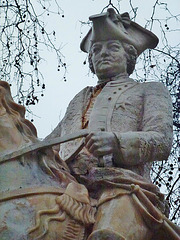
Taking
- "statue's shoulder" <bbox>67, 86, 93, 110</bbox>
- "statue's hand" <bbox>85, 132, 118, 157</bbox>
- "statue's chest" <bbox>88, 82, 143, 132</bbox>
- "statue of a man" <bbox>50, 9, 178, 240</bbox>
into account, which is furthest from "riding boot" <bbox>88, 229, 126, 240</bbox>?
"statue's shoulder" <bbox>67, 86, 93, 110</bbox>

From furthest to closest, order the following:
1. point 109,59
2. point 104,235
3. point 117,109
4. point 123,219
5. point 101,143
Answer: point 109,59, point 117,109, point 101,143, point 123,219, point 104,235

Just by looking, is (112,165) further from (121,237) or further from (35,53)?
(35,53)

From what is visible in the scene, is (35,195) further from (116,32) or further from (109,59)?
(116,32)

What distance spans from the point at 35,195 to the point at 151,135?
1020 mm

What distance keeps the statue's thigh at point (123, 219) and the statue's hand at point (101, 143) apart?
36 centimetres

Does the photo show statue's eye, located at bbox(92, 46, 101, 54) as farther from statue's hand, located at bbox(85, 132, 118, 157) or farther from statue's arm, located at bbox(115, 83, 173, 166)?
statue's hand, located at bbox(85, 132, 118, 157)

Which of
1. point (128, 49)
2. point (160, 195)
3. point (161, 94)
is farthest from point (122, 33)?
point (160, 195)

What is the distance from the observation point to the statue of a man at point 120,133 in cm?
441

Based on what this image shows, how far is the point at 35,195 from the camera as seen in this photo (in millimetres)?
4219

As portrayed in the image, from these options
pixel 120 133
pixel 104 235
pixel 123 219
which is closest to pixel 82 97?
pixel 120 133

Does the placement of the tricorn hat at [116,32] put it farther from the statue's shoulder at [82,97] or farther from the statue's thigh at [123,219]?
the statue's thigh at [123,219]

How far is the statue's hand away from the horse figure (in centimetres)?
21

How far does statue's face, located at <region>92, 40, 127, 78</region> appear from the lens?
5.53m

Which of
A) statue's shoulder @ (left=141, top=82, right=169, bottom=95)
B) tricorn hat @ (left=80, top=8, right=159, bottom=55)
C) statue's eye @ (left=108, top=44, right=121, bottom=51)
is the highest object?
tricorn hat @ (left=80, top=8, right=159, bottom=55)
